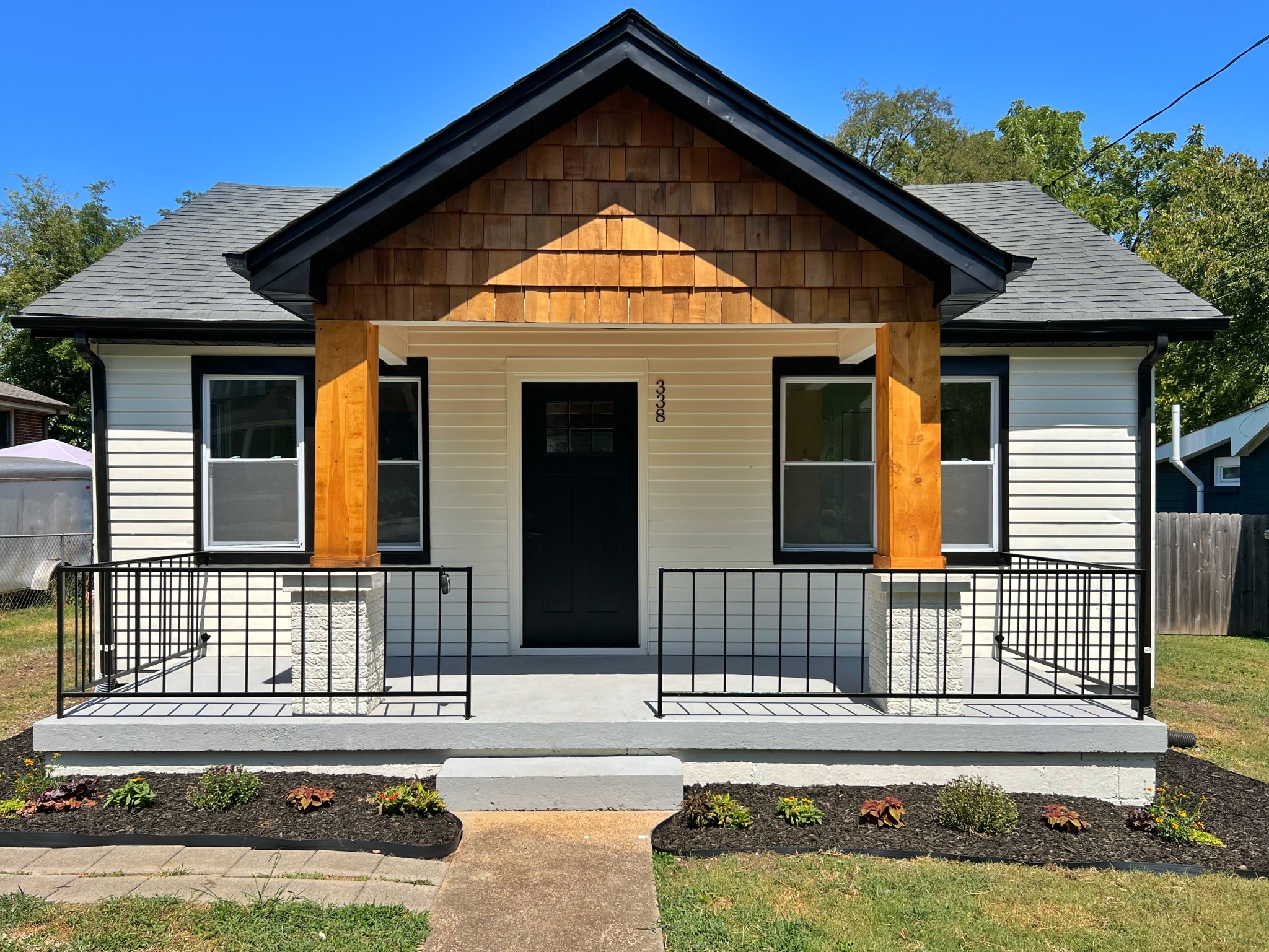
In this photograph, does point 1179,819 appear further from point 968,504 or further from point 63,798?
point 63,798

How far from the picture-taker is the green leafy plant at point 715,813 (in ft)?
13.9

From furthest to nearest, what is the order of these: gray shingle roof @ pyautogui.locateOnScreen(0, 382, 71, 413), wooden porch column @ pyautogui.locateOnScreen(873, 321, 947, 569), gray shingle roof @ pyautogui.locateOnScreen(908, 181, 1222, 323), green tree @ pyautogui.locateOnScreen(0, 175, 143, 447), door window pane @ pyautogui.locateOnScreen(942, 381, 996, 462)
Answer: green tree @ pyautogui.locateOnScreen(0, 175, 143, 447) < gray shingle roof @ pyautogui.locateOnScreen(0, 382, 71, 413) < door window pane @ pyautogui.locateOnScreen(942, 381, 996, 462) < gray shingle roof @ pyautogui.locateOnScreen(908, 181, 1222, 323) < wooden porch column @ pyautogui.locateOnScreen(873, 321, 947, 569)

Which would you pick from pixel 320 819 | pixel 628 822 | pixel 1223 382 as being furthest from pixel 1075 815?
pixel 1223 382

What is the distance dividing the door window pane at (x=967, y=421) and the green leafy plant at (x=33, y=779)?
665 centimetres

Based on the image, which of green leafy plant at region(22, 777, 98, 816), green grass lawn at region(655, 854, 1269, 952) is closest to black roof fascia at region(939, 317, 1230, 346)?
green grass lawn at region(655, 854, 1269, 952)

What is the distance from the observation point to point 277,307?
644 centimetres

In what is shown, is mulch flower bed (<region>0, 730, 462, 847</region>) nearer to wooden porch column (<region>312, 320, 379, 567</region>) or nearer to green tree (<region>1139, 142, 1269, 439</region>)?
wooden porch column (<region>312, 320, 379, 567</region>)

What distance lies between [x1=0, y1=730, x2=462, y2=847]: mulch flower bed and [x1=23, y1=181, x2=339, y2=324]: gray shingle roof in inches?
139

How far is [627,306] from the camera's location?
4.94 m

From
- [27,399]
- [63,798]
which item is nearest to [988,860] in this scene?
[63,798]

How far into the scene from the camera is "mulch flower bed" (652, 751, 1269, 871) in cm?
402

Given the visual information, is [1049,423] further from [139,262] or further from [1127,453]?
[139,262]

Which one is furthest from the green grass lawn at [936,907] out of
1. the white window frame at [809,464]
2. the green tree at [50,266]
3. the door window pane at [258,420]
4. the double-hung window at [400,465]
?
the green tree at [50,266]

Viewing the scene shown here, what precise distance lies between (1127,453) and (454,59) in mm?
8064
